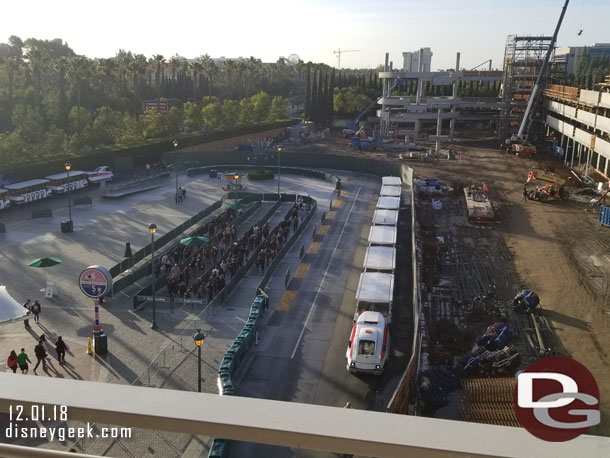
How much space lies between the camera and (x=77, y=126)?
6481cm

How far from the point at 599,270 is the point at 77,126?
178 ft

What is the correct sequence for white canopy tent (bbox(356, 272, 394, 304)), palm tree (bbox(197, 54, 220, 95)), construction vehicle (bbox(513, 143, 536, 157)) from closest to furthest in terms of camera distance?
white canopy tent (bbox(356, 272, 394, 304)), construction vehicle (bbox(513, 143, 536, 157)), palm tree (bbox(197, 54, 220, 95))

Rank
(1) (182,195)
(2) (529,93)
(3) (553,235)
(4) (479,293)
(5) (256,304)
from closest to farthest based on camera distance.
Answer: (5) (256,304), (4) (479,293), (3) (553,235), (1) (182,195), (2) (529,93)

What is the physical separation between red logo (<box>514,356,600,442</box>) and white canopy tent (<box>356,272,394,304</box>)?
2146 centimetres

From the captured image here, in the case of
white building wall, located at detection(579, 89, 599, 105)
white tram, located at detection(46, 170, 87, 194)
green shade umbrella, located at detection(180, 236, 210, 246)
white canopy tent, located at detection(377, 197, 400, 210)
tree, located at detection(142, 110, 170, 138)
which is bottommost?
white tram, located at detection(46, 170, 87, 194)

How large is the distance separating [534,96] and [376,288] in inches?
2787

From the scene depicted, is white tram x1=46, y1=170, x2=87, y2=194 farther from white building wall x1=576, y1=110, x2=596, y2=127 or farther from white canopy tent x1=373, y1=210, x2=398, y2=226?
white building wall x1=576, y1=110, x2=596, y2=127

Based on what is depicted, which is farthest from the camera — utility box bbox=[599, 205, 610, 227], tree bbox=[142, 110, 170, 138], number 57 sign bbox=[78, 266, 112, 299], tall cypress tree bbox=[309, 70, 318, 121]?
tall cypress tree bbox=[309, 70, 318, 121]

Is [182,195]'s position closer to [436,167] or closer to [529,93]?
[436,167]

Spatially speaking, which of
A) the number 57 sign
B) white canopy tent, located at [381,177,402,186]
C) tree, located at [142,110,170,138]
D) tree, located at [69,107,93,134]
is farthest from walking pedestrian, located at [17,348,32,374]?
tree, located at [142,110,170,138]

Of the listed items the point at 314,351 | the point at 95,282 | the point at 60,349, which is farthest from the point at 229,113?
the point at 60,349

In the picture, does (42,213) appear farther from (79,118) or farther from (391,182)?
(79,118)

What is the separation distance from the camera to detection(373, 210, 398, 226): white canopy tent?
36.5 metres

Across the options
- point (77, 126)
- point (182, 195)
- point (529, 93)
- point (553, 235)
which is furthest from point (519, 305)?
point (529, 93)
